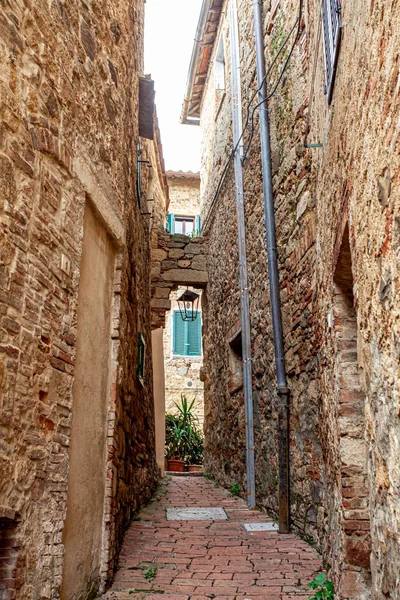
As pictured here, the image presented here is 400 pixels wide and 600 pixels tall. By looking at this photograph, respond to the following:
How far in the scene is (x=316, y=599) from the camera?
3.25m

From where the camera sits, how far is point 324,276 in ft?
12.4

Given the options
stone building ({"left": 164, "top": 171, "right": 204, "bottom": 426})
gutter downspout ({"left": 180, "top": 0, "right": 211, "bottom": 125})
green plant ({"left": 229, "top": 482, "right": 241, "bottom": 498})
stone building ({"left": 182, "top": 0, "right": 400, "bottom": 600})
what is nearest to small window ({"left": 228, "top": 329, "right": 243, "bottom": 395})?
stone building ({"left": 182, "top": 0, "right": 400, "bottom": 600})

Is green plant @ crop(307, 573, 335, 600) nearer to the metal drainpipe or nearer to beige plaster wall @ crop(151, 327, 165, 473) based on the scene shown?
the metal drainpipe

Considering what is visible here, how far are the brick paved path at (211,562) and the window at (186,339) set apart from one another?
1079 centimetres

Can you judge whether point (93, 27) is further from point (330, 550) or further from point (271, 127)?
point (330, 550)

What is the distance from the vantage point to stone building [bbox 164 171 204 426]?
16.1 m

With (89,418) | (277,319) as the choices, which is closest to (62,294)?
(89,418)

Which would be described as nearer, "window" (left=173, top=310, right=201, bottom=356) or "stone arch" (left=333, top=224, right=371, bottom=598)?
"stone arch" (left=333, top=224, right=371, bottom=598)

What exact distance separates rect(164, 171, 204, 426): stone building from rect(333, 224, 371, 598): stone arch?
40.3ft

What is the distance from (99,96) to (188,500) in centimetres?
469

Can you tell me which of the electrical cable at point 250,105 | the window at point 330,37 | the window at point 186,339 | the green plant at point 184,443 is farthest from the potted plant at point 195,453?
the window at point 330,37

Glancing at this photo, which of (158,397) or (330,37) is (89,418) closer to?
(330,37)

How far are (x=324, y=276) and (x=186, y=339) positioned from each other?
42.4 ft

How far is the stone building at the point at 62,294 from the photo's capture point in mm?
2348
